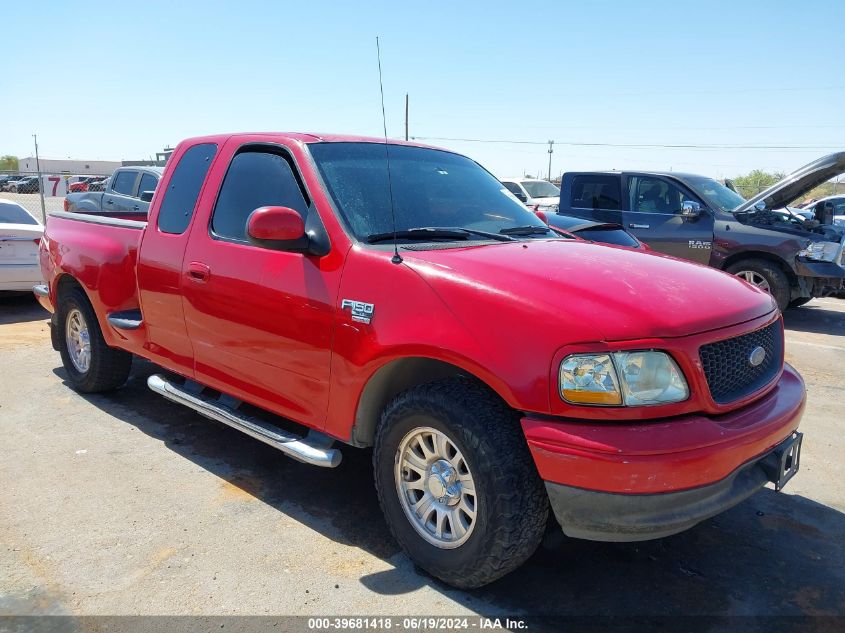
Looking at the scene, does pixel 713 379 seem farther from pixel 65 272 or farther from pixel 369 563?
pixel 65 272

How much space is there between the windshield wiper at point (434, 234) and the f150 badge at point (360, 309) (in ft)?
1.12

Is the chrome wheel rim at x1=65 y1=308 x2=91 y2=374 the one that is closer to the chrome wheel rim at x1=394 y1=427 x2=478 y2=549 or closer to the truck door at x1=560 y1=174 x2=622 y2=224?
the chrome wheel rim at x1=394 y1=427 x2=478 y2=549

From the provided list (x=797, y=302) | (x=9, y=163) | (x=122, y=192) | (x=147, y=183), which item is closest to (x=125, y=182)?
(x=122, y=192)

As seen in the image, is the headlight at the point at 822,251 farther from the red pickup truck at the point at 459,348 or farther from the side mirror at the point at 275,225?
the side mirror at the point at 275,225

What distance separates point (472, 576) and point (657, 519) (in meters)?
0.80

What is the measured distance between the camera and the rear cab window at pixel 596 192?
33.0 feet

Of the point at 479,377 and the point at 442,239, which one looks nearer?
the point at 479,377

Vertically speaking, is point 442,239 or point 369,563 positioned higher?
point 442,239

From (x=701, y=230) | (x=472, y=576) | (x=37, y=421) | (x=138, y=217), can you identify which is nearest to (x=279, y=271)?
(x=472, y=576)

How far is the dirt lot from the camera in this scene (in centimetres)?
287

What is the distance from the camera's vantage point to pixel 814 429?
16.2ft

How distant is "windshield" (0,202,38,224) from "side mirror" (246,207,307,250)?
23.9 ft

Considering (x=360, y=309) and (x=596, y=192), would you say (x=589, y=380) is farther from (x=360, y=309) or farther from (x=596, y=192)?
(x=596, y=192)

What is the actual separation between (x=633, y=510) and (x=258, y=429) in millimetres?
2015
